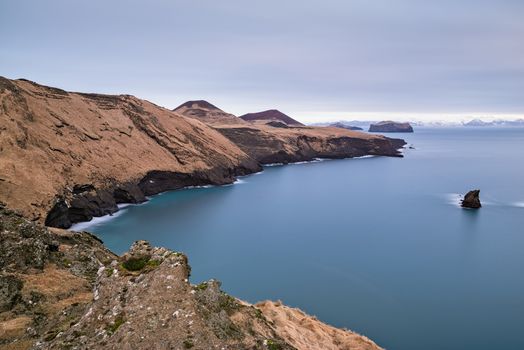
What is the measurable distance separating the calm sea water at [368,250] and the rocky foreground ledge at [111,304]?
19293mm

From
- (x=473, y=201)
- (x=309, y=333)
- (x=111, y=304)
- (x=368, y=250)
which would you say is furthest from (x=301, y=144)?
(x=111, y=304)

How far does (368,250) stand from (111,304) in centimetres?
4194

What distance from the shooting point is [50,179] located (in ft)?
186

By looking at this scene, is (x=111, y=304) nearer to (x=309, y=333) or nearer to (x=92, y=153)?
(x=309, y=333)

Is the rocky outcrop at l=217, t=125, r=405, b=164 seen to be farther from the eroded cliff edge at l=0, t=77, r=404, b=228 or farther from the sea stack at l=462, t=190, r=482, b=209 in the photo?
the sea stack at l=462, t=190, r=482, b=209

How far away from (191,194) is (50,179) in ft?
114

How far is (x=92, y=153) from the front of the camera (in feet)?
247

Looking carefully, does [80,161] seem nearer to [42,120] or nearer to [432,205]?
[42,120]

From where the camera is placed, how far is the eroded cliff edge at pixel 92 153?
5356 cm

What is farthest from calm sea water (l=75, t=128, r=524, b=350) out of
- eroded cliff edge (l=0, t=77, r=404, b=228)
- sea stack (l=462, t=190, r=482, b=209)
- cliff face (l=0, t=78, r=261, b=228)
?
cliff face (l=0, t=78, r=261, b=228)

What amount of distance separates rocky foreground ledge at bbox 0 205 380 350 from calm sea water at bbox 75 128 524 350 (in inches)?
760

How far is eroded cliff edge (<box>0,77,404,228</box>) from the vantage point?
5356 centimetres

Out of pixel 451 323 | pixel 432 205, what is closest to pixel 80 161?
pixel 451 323

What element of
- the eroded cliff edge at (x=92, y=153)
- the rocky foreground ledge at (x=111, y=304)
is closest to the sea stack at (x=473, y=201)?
the eroded cliff edge at (x=92, y=153)
